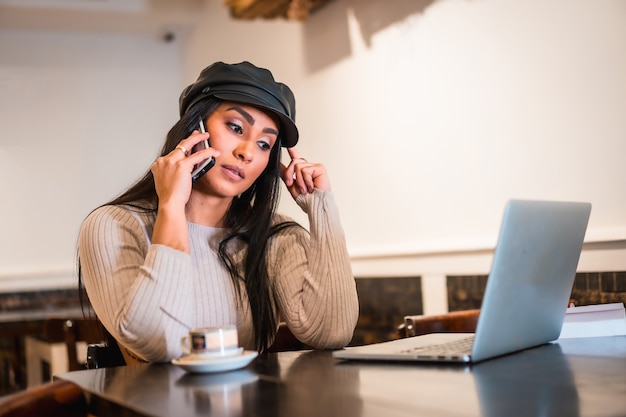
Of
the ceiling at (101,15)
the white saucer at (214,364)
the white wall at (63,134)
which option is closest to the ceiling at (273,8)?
the ceiling at (101,15)

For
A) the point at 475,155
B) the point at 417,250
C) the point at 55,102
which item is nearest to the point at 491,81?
the point at 475,155

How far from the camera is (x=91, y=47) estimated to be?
209 inches

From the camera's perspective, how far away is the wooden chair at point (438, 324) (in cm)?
202

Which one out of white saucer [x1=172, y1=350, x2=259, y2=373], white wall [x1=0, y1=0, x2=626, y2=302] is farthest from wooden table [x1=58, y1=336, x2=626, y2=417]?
white wall [x1=0, y1=0, x2=626, y2=302]

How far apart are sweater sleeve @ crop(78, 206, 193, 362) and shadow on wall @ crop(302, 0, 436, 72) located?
184 centimetres

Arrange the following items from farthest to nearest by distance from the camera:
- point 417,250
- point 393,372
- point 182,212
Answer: point 417,250 < point 182,212 < point 393,372

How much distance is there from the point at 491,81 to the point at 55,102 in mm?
3448

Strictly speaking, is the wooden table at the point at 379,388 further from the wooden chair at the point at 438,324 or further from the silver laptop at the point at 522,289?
the wooden chair at the point at 438,324

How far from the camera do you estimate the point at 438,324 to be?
2.07m

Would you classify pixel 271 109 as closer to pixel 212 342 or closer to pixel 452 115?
pixel 212 342

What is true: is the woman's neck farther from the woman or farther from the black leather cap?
Result: the black leather cap

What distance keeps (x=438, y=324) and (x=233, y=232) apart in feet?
2.03

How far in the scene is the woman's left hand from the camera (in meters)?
1.95

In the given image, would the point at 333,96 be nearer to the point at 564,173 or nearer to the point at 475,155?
the point at 475,155
